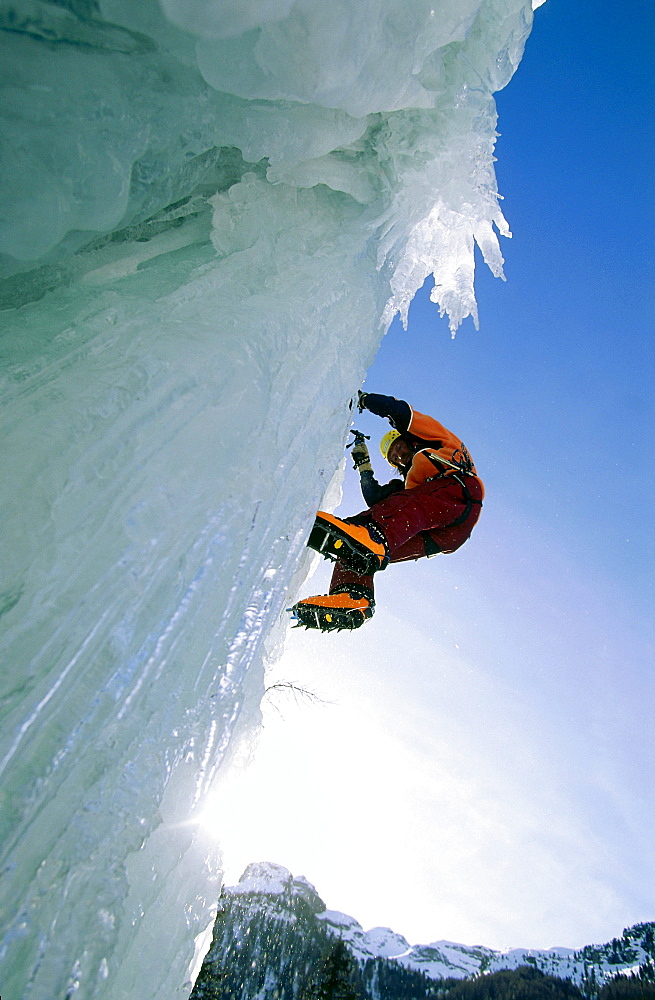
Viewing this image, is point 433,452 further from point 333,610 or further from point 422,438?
point 333,610

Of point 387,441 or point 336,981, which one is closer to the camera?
point 387,441

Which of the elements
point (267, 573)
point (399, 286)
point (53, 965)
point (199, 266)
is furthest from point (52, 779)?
point (399, 286)

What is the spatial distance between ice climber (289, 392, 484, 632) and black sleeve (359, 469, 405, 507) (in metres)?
0.24

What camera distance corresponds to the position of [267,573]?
162 cm

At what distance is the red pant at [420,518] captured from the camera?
2.70 metres

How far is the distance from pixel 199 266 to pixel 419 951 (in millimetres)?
103710

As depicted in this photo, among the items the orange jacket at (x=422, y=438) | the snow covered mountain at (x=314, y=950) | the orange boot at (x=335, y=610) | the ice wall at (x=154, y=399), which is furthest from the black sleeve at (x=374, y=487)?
the snow covered mountain at (x=314, y=950)

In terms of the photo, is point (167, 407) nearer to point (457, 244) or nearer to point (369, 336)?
point (369, 336)

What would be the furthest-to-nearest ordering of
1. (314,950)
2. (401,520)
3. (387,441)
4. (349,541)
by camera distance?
(314,950)
(387,441)
(401,520)
(349,541)

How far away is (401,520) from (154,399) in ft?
5.43

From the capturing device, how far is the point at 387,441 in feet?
Answer: 11.7

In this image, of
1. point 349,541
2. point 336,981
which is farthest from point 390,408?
point 336,981

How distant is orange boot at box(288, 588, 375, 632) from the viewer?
9.31ft

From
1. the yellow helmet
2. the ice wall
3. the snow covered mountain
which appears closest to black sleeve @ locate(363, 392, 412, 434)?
the yellow helmet
